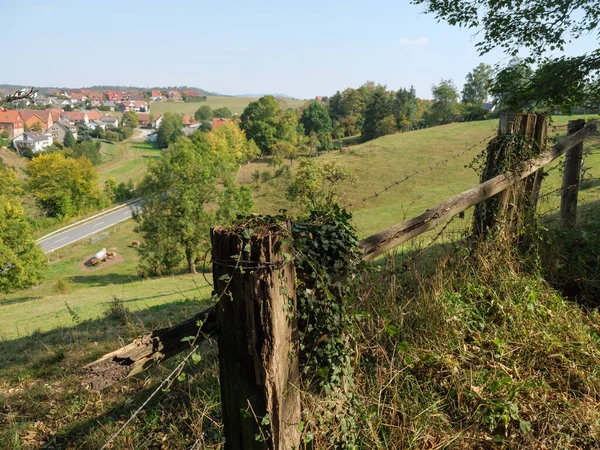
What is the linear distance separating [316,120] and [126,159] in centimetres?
5009

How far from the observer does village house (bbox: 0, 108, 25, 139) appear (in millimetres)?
122125

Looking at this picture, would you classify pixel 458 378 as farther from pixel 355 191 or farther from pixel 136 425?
pixel 355 191

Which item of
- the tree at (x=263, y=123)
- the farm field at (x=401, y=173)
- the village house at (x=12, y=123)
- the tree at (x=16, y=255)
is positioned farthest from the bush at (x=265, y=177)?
the village house at (x=12, y=123)

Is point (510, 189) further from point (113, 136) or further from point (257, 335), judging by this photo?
point (113, 136)

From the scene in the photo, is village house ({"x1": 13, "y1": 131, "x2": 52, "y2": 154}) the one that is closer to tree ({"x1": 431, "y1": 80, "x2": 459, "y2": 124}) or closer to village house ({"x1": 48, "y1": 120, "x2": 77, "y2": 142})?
village house ({"x1": 48, "y1": 120, "x2": 77, "y2": 142})

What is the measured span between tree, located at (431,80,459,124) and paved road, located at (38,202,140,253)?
5743 cm

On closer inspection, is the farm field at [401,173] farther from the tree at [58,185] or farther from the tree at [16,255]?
the tree at [58,185]

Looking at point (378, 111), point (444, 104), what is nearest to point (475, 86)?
point (444, 104)

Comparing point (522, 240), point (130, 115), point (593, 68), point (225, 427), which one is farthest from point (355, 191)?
point (130, 115)

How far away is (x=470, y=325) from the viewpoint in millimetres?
3541

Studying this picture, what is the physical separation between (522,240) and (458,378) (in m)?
2.32

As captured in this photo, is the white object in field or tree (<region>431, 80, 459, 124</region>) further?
tree (<region>431, 80, 459, 124</region>)

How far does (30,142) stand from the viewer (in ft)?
365

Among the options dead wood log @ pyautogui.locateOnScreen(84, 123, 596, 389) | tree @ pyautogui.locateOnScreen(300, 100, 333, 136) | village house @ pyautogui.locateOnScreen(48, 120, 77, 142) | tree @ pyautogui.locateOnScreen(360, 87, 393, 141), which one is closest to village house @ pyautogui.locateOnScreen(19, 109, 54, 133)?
village house @ pyautogui.locateOnScreen(48, 120, 77, 142)
